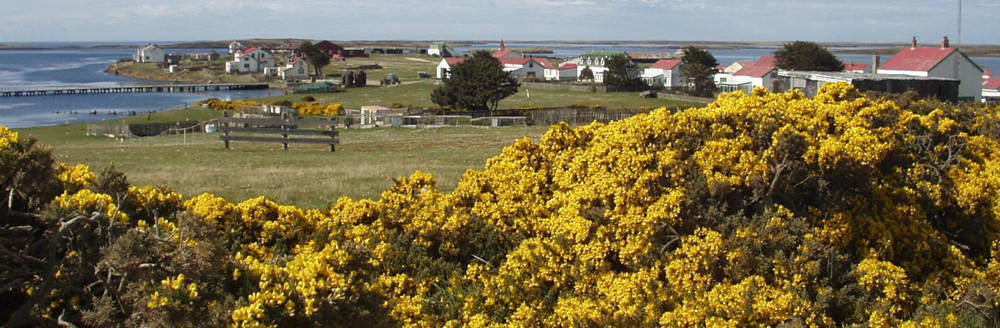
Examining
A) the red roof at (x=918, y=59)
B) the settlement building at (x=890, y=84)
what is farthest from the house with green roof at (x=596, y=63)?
the settlement building at (x=890, y=84)

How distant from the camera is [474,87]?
56.9m

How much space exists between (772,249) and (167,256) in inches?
244

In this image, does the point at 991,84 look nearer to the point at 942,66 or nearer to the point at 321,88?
the point at 942,66

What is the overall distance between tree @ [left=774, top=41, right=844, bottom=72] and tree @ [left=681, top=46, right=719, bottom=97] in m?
8.47

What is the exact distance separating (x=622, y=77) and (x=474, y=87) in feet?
130

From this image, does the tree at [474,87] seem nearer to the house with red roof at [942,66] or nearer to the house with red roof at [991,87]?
the house with red roof at [942,66]

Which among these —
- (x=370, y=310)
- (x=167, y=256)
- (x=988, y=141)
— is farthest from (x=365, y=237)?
(x=988, y=141)

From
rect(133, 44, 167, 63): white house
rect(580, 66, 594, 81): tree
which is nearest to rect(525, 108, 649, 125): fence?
rect(580, 66, 594, 81): tree

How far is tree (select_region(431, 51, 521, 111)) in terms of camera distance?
56.6 meters

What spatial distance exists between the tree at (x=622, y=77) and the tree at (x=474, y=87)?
3267 centimetres

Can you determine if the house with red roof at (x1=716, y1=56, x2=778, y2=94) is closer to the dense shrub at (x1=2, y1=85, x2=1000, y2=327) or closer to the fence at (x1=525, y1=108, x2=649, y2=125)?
the fence at (x1=525, y1=108, x2=649, y2=125)

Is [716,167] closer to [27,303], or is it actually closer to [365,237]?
[365,237]

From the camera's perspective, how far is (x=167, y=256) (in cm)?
517

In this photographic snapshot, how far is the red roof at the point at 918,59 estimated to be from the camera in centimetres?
5241
